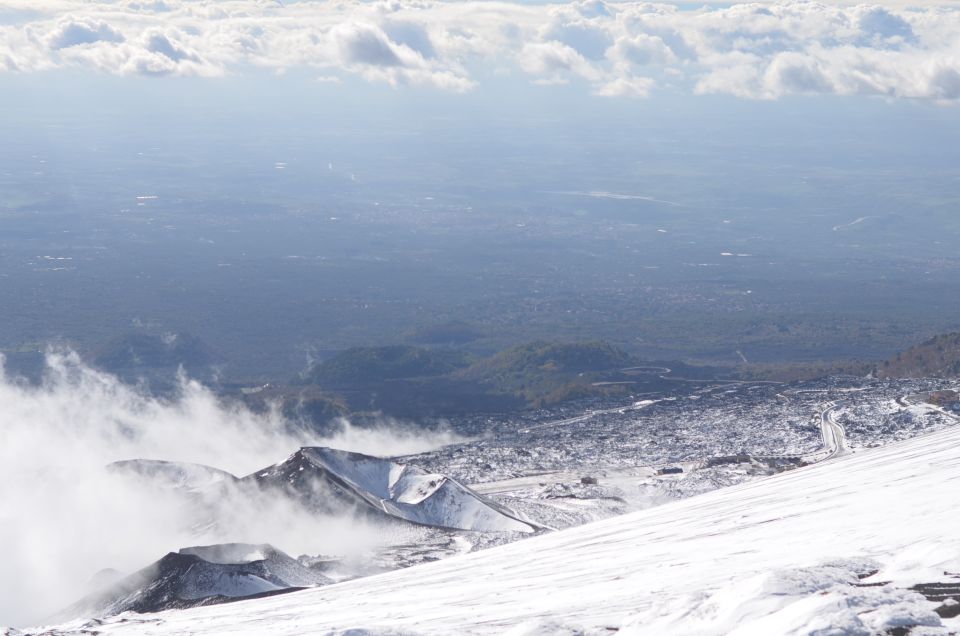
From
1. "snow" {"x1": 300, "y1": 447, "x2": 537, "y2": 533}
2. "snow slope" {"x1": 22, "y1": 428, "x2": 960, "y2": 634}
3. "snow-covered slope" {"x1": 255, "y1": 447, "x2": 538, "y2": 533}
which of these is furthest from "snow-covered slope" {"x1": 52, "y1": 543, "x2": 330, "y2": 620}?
"snow" {"x1": 300, "y1": 447, "x2": 537, "y2": 533}

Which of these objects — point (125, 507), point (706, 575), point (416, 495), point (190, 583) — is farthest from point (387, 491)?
point (706, 575)

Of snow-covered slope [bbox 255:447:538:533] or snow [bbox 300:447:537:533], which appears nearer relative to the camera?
snow-covered slope [bbox 255:447:538:533]

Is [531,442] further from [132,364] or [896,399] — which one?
[132,364]

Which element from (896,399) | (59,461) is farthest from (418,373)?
(896,399)

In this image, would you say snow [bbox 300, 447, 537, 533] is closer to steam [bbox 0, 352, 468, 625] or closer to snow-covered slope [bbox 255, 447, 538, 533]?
snow-covered slope [bbox 255, 447, 538, 533]

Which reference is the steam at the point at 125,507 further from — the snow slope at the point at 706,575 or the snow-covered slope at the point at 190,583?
the snow slope at the point at 706,575
